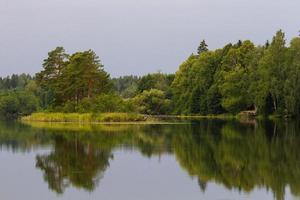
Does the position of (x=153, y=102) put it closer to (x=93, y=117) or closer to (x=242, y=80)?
(x=242, y=80)

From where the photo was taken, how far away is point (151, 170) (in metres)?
21.7

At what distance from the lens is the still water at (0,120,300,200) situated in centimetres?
1633

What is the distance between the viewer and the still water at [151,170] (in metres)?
16.3

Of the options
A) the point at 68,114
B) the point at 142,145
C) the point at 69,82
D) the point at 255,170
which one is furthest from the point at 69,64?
the point at 255,170

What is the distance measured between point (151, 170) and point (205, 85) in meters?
83.5

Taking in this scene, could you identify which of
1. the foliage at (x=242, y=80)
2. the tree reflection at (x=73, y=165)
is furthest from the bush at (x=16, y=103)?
the tree reflection at (x=73, y=165)

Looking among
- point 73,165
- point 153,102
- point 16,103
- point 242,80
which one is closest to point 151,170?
point 73,165

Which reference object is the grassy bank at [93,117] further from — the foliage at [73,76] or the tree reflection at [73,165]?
the tree reflection at [73,165]

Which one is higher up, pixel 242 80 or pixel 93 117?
pixel 242 80

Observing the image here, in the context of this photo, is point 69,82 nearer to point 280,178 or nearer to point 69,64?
point 69,64

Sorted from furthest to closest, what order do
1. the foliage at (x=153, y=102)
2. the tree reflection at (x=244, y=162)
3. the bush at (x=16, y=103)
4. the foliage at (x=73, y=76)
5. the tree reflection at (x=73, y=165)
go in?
Result: the bush at (x=16, y=103), the foliage at (x=153, y=102), the foliage at (x=73, y=76), the tree reflection at (x=73, y=165), the tree reflection at (x=244, y=162)

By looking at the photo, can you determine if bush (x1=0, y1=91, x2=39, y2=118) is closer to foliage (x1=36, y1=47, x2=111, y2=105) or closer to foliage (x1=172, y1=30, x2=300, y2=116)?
foliage (x1=172, y1=30, x2=300, y2=116)

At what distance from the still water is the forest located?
41.5m

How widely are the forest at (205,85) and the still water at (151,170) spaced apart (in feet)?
136
